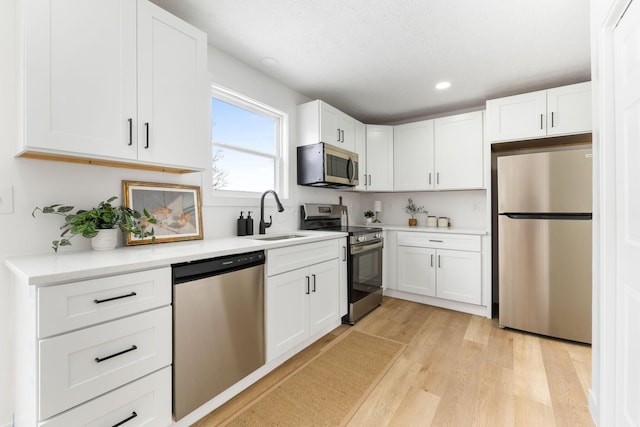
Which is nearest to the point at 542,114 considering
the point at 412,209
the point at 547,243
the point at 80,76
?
the point at 547,243

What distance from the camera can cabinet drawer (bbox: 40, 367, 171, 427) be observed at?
1.10 meters

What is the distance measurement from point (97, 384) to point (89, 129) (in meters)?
1.13

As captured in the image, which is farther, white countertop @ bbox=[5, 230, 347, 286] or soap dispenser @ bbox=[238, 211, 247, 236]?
soap dispenser @ bbox=[238, 211, 247, 236]

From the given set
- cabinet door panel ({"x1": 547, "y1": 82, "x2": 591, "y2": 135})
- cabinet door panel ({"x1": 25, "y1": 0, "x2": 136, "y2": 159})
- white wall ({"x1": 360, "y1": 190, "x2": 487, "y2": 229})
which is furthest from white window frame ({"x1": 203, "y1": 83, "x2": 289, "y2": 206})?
cabinet door panel ({"x1": 547, "y1": 82, "x2": 591, "y2": 135})

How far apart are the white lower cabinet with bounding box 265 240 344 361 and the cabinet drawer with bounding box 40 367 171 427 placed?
0.69 metres

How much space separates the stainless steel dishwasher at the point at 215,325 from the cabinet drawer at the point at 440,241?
85.5 inches

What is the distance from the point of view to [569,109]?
8.79ft

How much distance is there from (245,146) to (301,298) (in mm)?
1473

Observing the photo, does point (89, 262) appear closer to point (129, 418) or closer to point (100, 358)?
point (100, 358)

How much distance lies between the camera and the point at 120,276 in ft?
3.95

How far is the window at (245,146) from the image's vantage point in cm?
245

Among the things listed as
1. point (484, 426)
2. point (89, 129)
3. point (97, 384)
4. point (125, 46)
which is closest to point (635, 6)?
point (484, 426)

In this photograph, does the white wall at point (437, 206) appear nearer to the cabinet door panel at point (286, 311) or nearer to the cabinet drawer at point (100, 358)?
the cabinet door panel at point (286, 311)

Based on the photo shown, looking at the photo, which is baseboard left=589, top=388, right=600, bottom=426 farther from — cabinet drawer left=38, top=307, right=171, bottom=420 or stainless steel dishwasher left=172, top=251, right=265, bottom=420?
cabinet drawer left=38, top=307, right=171, bottom=420
